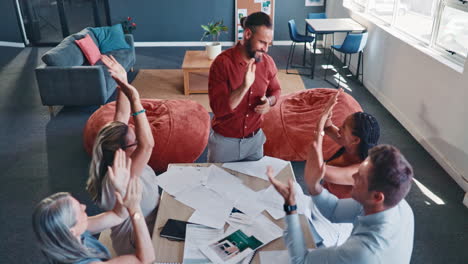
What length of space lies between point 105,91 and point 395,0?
4.51 meters

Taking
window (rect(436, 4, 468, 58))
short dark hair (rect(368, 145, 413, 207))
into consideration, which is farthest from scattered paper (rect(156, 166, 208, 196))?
window (rect(436, 4, 468, 58))

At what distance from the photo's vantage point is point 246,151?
2.82 meters

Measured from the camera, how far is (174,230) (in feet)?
6.68

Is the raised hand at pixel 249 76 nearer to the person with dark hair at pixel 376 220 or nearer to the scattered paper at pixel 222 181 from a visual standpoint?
the scattered paper at pixel 222 181

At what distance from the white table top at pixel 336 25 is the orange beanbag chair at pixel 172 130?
3155mm

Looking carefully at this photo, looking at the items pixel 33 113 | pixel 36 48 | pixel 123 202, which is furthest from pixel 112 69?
pixel 36 48

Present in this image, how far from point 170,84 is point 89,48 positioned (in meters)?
1.40

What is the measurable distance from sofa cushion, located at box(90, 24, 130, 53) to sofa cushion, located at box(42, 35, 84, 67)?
68cm

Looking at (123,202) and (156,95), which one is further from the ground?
(123,202)

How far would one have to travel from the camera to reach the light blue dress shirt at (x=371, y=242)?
1.54 metres

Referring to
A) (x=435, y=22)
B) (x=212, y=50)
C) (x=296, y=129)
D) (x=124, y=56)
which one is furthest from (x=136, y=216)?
(x=124, y=56)

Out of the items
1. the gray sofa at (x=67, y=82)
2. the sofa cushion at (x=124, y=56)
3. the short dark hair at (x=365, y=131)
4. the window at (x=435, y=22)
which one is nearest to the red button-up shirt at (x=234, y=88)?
the short dark hair at (x=365, y=131)

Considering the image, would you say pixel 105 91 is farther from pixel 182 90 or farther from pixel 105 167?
pixel 105 167

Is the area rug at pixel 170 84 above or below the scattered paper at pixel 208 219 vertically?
below
